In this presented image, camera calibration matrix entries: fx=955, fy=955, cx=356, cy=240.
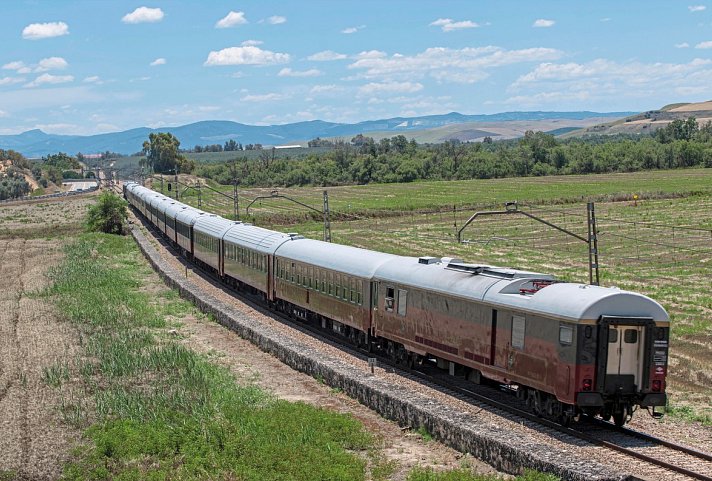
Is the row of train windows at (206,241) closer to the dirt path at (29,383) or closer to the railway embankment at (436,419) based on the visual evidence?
the dirt path at (29,383)

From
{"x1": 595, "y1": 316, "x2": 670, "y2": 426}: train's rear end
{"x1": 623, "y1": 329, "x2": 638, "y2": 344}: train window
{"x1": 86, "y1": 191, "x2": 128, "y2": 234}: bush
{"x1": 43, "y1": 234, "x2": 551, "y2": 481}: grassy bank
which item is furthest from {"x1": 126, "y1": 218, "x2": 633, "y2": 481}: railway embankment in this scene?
{"x1": 86, "y1": 191, "x2": 128, "y2": 234}: bush

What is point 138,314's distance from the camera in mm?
37344

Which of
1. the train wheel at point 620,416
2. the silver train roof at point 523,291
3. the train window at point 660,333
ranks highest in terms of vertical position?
the silver train roof at point 523,291

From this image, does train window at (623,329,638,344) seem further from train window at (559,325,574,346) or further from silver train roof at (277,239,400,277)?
silver train roof at (277,239,400,277)

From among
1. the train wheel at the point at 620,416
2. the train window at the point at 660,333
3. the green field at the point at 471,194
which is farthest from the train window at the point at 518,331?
the green field at the point at 471,194

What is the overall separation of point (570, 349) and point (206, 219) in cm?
3831

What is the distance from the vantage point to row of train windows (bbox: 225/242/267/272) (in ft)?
128

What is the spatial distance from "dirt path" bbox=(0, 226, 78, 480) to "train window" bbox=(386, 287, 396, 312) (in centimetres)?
893

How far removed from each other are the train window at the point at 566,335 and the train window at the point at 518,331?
1248 millimetres

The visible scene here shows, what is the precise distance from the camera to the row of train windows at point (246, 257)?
39062mm

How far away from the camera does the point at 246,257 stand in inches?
1641

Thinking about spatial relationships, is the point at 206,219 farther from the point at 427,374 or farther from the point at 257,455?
the point at 257,455

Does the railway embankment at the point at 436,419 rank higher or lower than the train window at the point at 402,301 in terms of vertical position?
lower

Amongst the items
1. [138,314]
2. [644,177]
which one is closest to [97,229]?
[138,314]
